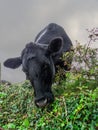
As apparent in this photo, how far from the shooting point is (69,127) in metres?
6.61

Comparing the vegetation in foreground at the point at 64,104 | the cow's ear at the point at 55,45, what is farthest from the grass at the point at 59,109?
the cow's ear at the point at 55,45

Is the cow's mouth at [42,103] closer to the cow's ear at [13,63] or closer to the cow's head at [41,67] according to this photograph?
the cow's head at [41,67]

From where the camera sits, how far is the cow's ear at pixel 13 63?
8.56m

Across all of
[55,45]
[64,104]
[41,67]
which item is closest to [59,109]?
[64,104]

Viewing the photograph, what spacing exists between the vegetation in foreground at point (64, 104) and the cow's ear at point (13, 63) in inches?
20.4

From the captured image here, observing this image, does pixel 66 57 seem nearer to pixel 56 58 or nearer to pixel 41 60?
pixel 56 58

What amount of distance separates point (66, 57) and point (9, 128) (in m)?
1.80

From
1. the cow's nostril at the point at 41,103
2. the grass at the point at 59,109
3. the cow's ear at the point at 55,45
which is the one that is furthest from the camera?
the cow's ear at the point at 55,45

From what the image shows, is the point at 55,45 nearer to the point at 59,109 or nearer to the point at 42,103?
the point at 42,103

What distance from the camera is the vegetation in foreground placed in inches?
264

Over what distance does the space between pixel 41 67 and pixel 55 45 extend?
2.33ft

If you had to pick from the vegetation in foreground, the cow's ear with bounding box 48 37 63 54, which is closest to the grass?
the vegetation in foreground

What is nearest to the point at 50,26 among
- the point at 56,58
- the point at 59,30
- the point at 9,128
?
the point at 59,30

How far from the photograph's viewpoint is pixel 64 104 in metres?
7.15
